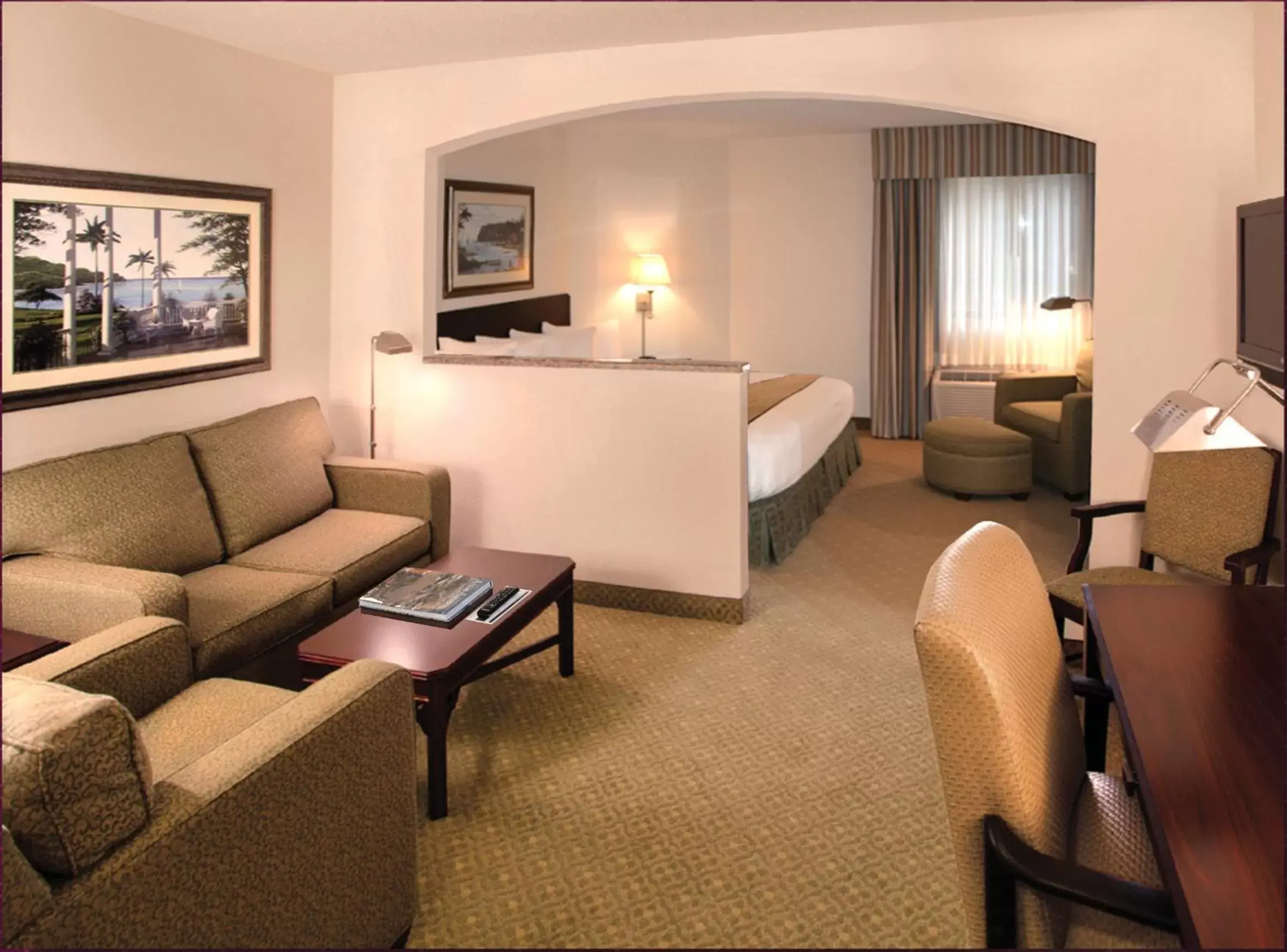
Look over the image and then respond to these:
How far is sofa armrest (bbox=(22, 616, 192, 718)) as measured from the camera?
1.83 meters

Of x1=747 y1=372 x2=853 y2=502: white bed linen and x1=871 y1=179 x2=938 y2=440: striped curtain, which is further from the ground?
x1=871 y1=179 x2=938 y2=440: striped curtain

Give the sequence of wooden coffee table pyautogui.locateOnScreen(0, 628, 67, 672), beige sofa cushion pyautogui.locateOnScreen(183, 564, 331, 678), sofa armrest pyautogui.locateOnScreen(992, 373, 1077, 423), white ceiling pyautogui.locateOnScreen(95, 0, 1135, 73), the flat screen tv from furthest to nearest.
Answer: sofa armrest pyautogui.locateOnScreen(992, 373, 1077, 423) → beige sofa cushion pyautogui.locateOnScreen(183, 564, 331, 678) → wooden coffee table pyautogui.locateOnScreen(0, 628, 67, 672) → the flat screen tv → white ceiling pyautogui.locateOnScreen(95, 0, 1135, 73)

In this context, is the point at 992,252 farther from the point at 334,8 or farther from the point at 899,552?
the point at 334,8

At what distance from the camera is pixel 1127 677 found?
1486 mm

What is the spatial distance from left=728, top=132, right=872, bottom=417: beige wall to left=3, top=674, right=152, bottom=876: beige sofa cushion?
581cm

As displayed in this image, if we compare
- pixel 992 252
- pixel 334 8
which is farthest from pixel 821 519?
pixel 334 8

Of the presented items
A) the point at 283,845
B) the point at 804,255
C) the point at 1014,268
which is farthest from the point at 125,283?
the point at 1014,268

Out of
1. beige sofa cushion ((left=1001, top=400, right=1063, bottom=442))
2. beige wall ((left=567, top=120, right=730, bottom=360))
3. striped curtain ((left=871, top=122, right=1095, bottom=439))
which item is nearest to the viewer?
beige sofa cushion ((left=1001, top=400, right=1063, bottom=442))

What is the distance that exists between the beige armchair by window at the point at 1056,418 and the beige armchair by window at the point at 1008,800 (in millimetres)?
3540

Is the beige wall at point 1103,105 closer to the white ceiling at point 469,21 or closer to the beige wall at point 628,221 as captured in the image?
the white ceiling at point 469,21

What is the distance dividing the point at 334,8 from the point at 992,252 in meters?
5.90

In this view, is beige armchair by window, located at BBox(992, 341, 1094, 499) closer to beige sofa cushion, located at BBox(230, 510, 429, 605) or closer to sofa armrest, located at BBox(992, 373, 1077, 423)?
sofa armrest, located at BBox(992, 373, 1077, 423)

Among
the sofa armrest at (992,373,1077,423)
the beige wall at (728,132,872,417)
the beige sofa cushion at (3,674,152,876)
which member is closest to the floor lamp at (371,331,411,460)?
the beige sofa cushion at (3,674,152,876)

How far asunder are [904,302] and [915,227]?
0.45 meters
